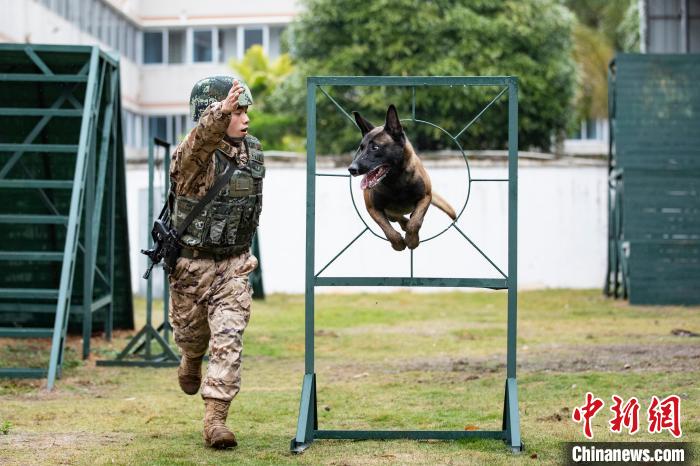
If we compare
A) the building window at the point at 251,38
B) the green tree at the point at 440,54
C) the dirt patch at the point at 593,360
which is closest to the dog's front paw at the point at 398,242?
the dirt patch at the point at 593,360

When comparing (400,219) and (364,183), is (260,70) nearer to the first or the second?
(400,219)

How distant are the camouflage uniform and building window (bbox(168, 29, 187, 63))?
115 ft

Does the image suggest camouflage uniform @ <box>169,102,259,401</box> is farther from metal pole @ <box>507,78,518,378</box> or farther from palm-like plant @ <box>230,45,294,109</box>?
palm-like plant @ <box>230,45,294,109</box>

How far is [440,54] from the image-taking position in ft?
97.8

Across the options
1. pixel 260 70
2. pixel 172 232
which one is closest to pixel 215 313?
pixel 172 232

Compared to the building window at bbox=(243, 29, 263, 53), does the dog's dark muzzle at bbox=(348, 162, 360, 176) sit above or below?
below

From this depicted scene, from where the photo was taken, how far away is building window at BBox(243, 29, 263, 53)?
41250 millimetres

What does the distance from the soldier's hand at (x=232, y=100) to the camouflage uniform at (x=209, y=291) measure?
0.08 m

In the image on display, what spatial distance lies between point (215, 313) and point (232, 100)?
1267mm

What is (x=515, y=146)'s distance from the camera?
23.0 feet

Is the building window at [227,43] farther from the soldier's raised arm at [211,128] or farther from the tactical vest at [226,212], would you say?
the soldier's raised arm at [211,128]

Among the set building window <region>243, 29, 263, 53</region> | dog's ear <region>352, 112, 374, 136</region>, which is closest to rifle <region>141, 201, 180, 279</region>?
dog's ear <region>352, 112, 374, 136</region>

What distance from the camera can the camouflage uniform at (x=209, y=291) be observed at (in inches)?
265

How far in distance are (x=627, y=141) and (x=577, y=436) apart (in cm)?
1242
